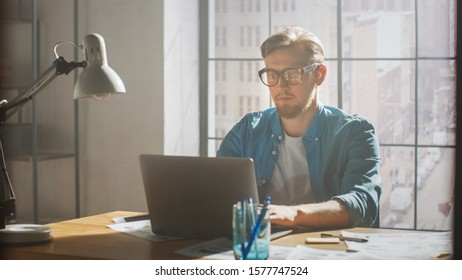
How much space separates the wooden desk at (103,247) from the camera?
5.91 ft

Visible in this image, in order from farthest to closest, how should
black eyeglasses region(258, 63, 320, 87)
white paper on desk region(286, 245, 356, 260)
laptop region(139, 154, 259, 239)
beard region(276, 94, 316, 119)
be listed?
black eyeglasses region(258, 63, 320, 87)
beard region(276, 94, 316, 119)
laptop region(139, 154, 259, 239)
white paper on desk region(286, 245, 356, 260)

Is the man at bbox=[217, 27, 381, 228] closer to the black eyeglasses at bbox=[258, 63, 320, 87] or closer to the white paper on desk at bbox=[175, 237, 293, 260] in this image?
the black eyeglasses at bbox=[258, 63, 320, 87]

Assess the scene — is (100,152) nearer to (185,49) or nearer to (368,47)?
(185,49)

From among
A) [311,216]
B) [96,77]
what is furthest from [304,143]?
[96,77]

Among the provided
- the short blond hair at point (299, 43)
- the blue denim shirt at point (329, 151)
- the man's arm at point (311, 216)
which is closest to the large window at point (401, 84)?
the short blond hair at point (299, 43)

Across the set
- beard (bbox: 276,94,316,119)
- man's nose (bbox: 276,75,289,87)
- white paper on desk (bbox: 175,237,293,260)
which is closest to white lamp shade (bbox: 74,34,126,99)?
white paper on desk (bbox: 175,237,293,260)

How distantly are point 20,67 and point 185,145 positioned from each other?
1.09m

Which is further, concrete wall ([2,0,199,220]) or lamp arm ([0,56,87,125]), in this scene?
concrete wall ([2,0,199,220])

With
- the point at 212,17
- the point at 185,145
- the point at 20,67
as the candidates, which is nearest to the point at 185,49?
the point at 212,17

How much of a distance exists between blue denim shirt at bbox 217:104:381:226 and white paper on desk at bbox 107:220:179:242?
26.7 inches

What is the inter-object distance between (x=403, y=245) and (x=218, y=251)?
0.51 meters

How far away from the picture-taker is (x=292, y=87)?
315cm

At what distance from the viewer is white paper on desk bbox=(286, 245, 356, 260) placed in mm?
1743
